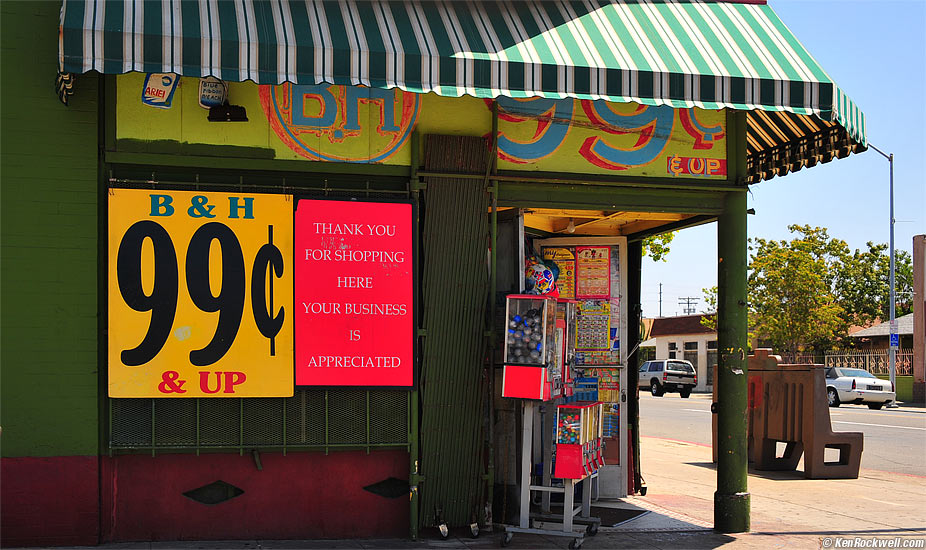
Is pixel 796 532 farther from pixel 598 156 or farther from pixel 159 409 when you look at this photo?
pixel 159 409

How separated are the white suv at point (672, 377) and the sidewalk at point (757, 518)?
27.4 metres

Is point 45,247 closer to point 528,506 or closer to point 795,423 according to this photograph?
point 528,506

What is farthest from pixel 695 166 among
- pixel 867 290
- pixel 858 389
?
pixel 867 290

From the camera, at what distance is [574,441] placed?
309 inches

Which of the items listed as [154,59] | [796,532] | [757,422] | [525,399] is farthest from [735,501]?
[154,59]

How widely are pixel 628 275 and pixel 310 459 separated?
196 inches

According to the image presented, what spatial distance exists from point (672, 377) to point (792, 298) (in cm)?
681

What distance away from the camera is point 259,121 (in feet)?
25.2

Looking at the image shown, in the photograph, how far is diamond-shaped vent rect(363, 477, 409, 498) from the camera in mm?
7852

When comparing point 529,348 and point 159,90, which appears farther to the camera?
point 529,348

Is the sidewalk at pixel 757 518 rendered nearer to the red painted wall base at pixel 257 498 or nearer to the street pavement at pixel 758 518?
the street pavement at pixel 758 518

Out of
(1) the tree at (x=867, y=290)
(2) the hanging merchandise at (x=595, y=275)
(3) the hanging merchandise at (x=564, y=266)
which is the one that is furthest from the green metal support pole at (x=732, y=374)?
(1) the tree at (x=867, y=290)

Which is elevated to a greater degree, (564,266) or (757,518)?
(564,266)

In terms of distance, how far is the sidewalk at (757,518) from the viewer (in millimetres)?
7695
